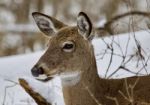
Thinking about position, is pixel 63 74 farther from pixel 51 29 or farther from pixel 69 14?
pixel 69 14

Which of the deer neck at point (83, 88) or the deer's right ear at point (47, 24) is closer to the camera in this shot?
the deer neck at point (83, 88)

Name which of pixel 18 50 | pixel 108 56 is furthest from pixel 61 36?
pixel 18 50

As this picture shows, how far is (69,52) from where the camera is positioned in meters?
6.78

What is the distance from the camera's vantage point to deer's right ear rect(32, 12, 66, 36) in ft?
23.4

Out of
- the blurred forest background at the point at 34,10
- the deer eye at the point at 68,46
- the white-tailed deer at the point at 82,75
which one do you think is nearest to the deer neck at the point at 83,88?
the white-tailed deer at the point at 82,75

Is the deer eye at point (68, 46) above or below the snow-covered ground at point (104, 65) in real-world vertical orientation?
above

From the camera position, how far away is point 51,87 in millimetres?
7887

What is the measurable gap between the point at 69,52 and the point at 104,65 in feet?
6.50

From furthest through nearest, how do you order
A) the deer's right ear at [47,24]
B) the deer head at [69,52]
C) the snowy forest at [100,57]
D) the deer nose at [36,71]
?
the snowy forest at [100,57] < the deer's right ear at [47,24] < the deer head at [69,52] < the deer nose at [36,71]

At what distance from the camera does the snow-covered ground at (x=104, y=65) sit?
8070 mm

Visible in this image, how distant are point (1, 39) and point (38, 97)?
710 cm

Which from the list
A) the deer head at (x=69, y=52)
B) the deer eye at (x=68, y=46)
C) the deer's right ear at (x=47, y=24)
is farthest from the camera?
the deer's right ear at (x=47, y=24)

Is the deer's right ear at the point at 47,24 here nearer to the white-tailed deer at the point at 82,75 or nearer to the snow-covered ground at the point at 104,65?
the white-tailed deer at the point at 82,75

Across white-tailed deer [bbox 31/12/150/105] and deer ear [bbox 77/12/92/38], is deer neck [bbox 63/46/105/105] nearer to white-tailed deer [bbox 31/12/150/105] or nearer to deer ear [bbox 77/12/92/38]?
white-tailed deer [bbox 31/12/150/105]
